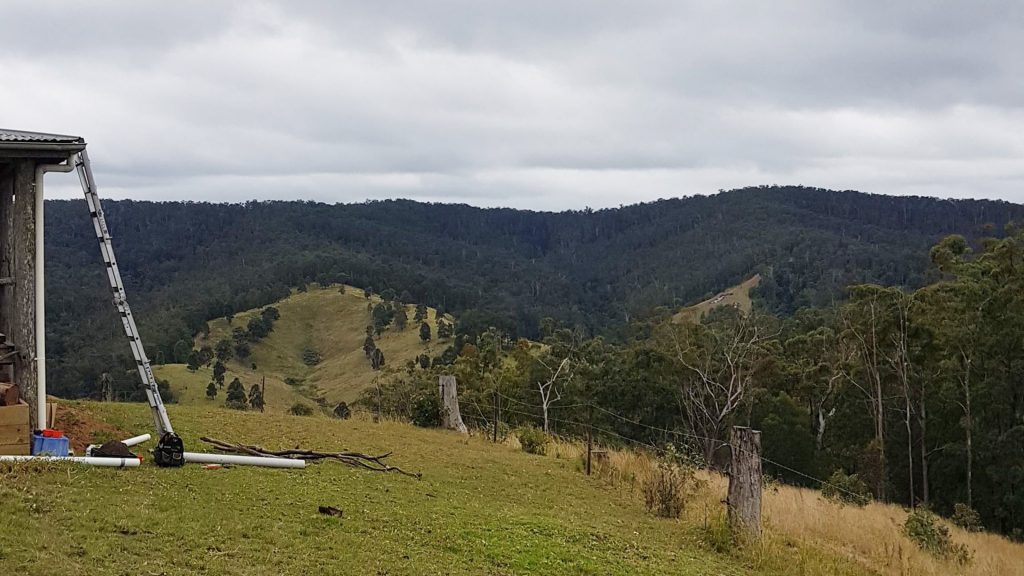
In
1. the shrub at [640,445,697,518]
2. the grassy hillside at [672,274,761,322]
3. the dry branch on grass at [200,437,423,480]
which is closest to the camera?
the dry branch on grass at [200,437,423,480]

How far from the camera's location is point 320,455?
11.5 metres

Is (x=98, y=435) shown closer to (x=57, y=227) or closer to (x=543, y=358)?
(x=543, y=358)

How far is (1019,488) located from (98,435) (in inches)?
1417

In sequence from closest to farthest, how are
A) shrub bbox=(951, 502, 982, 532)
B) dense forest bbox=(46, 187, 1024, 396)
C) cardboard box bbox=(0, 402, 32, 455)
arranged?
cardboard box bbox=(0, 402, 32, 455) → shrub bbox=(951, 502, 982, 532) → dense forest bbox=(46, 187, 1024, 396)

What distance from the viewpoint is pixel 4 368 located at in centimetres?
938

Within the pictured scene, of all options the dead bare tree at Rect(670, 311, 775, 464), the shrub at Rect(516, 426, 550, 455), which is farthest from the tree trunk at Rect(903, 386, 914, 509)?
the shrub at Rect(516, 426, 550, 455)

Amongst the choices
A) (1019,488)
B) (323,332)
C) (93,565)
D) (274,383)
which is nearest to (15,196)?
(93,565)

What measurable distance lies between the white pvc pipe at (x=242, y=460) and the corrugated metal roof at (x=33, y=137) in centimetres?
367

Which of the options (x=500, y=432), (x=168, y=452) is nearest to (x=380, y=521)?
(x=168, y=452)

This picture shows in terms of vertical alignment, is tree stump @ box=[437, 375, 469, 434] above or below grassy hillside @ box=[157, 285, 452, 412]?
above

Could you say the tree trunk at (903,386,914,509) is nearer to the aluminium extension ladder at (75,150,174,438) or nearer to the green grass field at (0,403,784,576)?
the green grass field at (0,403,784,576)

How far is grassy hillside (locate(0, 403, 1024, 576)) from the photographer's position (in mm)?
6699

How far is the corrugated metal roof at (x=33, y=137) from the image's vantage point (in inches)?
357

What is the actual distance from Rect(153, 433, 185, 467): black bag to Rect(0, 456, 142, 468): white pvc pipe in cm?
34
